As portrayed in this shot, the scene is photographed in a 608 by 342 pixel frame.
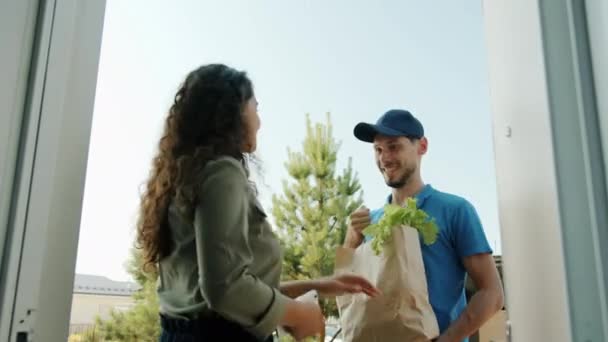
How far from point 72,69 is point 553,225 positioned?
0.61 m

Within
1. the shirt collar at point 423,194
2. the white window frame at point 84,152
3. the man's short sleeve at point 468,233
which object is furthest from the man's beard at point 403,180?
the white window frame at point 84,152

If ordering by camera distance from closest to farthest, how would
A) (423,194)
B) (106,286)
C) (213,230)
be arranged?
(213,230) < (423,194) < (106,286)

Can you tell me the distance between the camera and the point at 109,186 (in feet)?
17.5

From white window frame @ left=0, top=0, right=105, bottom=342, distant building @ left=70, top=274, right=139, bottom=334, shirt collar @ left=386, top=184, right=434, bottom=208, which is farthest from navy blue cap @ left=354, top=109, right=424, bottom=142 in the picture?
distant building @ left=70, top=274, right=139, bottom=334

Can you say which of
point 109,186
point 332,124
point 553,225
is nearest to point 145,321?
point 109,186

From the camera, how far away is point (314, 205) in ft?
22.2

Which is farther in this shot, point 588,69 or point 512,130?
point 512,130

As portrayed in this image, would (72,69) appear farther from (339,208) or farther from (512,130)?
(339,208)

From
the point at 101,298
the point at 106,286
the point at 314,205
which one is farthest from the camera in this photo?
the point at 314,205

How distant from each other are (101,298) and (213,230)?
5.34 meters

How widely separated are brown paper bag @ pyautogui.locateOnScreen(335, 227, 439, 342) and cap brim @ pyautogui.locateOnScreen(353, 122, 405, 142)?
34 cm

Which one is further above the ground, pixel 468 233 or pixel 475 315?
pixel 468 233

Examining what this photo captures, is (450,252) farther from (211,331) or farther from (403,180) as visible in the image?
(211,331)

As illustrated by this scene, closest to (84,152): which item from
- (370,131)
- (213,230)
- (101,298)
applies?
(213,230)
